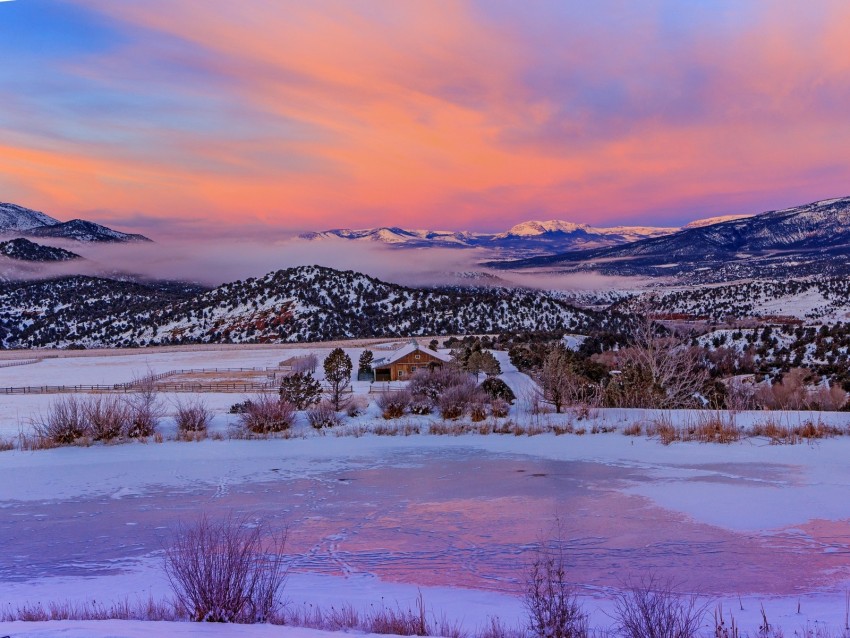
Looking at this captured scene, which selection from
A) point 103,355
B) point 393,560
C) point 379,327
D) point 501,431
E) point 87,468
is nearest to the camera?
point 393,560

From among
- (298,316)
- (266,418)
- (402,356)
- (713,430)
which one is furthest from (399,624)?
(298,316)

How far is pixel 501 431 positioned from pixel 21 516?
8645 mm

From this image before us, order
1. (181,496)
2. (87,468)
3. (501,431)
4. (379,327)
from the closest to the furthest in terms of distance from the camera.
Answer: (181,496) < (87,468) < (501,431) < (379,327)

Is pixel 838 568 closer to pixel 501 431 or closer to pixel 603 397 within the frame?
pixel 501 431

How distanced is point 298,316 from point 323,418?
193 ft

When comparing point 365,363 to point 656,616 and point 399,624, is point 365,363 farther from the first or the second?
point 656,616

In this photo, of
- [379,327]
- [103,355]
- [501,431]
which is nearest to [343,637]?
[501,431]

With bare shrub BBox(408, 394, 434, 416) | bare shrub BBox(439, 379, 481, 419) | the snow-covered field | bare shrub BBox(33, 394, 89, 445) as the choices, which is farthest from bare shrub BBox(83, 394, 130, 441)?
bare shrub BBox(439, 379, 481, 419)

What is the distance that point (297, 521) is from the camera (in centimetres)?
873

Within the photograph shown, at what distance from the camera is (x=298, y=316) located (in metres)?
74.2

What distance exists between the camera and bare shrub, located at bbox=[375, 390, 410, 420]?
17.0 metres

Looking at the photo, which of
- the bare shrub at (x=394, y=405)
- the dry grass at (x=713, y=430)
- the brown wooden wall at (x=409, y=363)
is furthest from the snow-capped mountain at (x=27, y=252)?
the dry grass at (x=713, y=430)

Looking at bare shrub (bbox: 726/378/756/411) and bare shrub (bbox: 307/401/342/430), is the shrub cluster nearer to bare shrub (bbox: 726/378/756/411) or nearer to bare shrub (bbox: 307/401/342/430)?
bare shrub (bbox: 307/401/342/430)

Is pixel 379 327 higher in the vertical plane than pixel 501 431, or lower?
higher
